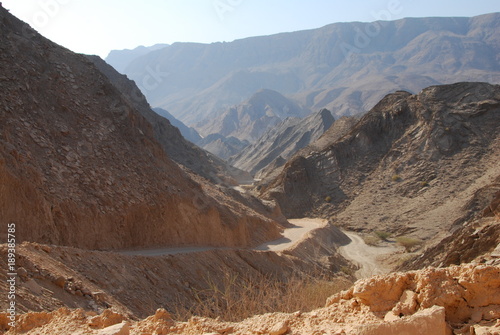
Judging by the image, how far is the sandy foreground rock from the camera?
4.49 meters

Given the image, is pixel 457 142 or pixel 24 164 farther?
Answer: pixel 457 142

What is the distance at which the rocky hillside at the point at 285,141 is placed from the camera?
107 m

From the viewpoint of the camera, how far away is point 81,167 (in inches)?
702

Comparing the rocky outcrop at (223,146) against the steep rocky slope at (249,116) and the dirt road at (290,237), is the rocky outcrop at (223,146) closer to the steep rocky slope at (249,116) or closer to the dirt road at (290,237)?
the steep rocky slope at (249,116)

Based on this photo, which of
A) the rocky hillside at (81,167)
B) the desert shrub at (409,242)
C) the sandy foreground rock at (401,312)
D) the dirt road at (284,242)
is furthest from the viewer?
the desert shrub at (409,242)

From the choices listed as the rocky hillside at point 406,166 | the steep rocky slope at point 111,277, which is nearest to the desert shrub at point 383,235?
the rocky hillside at point 406,166

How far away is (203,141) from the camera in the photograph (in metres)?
165

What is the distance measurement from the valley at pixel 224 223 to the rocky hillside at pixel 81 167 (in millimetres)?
63

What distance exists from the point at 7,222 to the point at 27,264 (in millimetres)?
4813

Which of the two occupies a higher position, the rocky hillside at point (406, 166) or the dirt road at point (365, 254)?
the rocky hillside at point (406, 166)

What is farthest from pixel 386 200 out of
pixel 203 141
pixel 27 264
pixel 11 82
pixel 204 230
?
pixel 203 141

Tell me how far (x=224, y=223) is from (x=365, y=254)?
34.4ft

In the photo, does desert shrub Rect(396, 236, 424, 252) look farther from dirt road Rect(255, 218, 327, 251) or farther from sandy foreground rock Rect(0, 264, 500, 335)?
sandy foreground rock Rect(0, 264, 500, 335)

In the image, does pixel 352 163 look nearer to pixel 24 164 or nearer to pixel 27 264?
pixel 24 164
